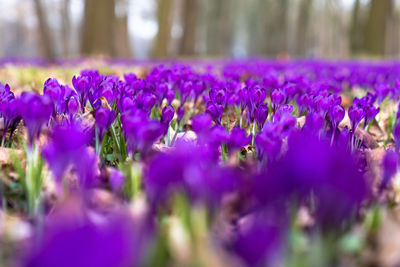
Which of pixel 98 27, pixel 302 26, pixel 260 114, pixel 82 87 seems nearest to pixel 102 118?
pixel 82 87

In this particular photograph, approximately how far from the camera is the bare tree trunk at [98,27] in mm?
12094

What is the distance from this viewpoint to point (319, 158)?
0.81 meters

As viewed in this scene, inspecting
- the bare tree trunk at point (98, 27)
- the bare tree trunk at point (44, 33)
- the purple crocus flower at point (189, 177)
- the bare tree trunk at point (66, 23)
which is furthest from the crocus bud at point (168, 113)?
the bare tree trunk at point (66, 23)

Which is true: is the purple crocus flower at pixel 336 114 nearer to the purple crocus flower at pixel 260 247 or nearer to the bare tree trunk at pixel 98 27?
the purple crocus flower at pixel 260 247

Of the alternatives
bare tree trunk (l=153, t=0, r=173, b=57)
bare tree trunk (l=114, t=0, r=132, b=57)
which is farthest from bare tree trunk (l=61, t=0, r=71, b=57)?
bare tree trunk (l=153, t=0, r=173, b=57)

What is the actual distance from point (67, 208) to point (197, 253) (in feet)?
0.80

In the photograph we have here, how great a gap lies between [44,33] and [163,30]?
4.56 m

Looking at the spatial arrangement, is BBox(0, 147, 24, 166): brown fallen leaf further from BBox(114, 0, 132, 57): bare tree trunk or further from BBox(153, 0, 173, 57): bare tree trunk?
BBox(114, 0, 132, 57): bare tree trunk

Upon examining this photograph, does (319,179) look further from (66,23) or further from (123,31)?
(66,23)

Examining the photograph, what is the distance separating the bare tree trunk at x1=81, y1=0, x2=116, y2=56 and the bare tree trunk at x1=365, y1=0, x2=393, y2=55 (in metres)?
9.36

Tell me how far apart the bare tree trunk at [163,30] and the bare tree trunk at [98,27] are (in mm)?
4287

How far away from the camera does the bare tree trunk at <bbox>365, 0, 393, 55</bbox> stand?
51.4 ft

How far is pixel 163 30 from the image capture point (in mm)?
17156

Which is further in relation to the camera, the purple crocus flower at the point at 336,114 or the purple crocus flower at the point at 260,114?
the purple crocus flower at the point at 260,114
